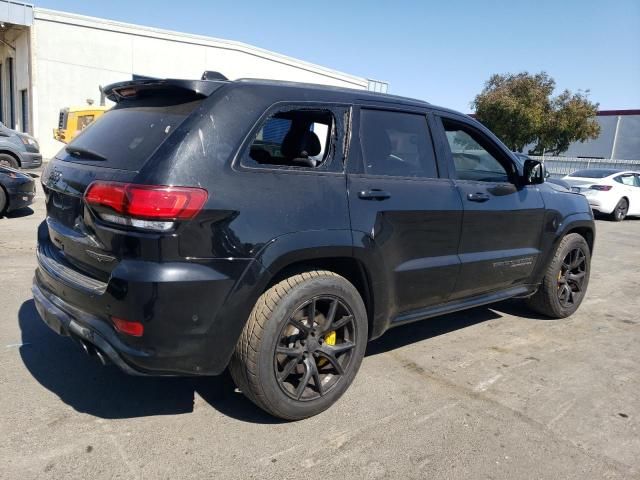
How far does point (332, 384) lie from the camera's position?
311 centimetres

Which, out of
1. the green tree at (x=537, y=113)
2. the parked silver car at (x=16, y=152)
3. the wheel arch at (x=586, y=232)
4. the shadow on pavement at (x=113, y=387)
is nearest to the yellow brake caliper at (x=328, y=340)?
the shadow on pavement at (x=113, y=387)

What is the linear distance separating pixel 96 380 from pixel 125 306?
1.20 meters

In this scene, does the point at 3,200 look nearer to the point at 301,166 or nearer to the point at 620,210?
the point at 301,166

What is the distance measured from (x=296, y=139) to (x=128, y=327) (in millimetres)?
1540

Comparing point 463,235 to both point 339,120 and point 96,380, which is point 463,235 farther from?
point 96,380

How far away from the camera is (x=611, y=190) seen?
1386 centimetres

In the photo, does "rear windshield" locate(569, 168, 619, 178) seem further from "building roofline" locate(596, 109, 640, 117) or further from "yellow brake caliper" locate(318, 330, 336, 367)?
"building roofline" locate(596, 109, 640, 117)

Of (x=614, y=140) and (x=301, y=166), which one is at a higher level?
(x=614, y=140)

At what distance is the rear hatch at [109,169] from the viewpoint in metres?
2.50

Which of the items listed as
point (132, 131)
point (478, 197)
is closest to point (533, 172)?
Result: point (478, 197)

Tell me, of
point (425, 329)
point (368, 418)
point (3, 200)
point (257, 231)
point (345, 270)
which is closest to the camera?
point (257, 231)

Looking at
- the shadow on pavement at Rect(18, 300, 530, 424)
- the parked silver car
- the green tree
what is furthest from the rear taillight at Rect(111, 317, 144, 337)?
the green tree

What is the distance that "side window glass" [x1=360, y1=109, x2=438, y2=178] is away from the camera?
3285 mm

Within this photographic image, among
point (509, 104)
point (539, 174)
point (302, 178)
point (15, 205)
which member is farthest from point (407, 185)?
point (509, 104)
